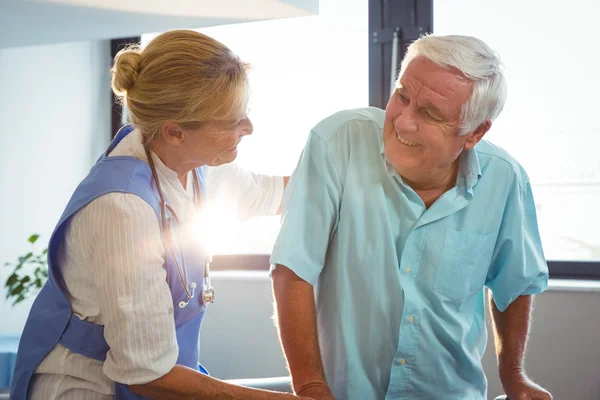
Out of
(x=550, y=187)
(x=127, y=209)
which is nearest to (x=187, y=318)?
(x=127, y=209)

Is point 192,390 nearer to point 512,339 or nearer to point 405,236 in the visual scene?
point 405,236

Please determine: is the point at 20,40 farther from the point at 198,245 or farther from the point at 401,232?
the point at 401,232

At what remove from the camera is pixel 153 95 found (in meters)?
1.37

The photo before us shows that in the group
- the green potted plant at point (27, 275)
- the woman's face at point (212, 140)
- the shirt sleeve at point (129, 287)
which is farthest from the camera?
the green potted plant at point (27, 275)

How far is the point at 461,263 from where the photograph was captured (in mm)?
1488

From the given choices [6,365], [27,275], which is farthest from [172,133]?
[27,275]

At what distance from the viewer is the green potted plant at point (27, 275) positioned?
2.97 meters

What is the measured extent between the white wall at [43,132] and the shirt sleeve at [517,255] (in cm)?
228

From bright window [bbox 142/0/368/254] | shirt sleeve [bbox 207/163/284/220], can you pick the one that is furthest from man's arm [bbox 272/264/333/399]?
bright window [bbox 142/0/368/254]

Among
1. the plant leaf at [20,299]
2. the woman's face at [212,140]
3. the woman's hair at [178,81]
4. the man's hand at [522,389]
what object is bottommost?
the plant leaf at [20,299]

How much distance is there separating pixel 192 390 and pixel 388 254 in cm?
48

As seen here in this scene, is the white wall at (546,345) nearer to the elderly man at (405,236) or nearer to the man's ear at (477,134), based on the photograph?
the elderly man at (405,236)

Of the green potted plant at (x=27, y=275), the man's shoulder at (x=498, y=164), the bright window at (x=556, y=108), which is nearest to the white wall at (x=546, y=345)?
the bright window at (x=556, y=108)

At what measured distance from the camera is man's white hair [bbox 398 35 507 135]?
1398 mm
